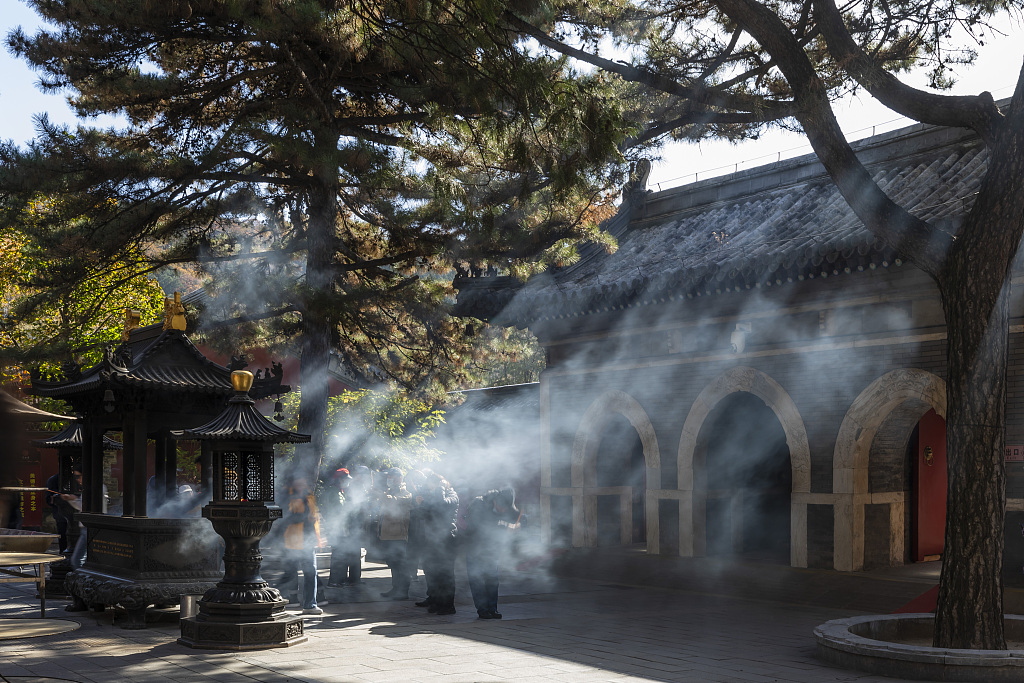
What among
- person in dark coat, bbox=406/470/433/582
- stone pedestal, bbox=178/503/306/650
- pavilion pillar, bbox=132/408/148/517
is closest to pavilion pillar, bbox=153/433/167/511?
pavilion pillar, bbox=132/408/148/517

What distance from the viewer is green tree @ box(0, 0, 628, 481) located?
9.76m

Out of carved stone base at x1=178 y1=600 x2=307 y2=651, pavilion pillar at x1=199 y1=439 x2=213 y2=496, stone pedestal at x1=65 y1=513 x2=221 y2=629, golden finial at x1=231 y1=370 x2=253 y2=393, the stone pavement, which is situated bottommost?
the stone pavement

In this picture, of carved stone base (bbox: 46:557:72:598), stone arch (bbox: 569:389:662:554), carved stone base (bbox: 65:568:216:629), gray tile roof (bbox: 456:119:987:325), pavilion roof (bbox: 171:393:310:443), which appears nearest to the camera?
pavilion roof (bbox: 171:393:310:443)

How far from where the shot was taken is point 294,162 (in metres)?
11.2

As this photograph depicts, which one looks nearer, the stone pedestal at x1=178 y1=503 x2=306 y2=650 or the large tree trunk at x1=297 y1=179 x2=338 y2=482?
the stone pedestal at x1=178 y1=503 x2=306 y2=650

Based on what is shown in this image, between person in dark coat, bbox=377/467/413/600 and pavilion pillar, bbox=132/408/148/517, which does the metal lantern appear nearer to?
pavilion pillar, bbox=132/408/148/517

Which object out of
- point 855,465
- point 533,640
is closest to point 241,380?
point 533,640

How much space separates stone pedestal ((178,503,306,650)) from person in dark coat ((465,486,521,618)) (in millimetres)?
1971

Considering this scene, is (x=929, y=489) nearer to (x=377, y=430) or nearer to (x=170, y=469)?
(x=170, y=469)

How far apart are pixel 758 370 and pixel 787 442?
1171 mm

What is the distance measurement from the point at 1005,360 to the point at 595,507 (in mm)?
7789

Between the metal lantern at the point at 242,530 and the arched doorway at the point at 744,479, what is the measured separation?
6262mm

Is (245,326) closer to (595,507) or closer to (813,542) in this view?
(595,507)

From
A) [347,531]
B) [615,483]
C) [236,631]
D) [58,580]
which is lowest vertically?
[58,580]
